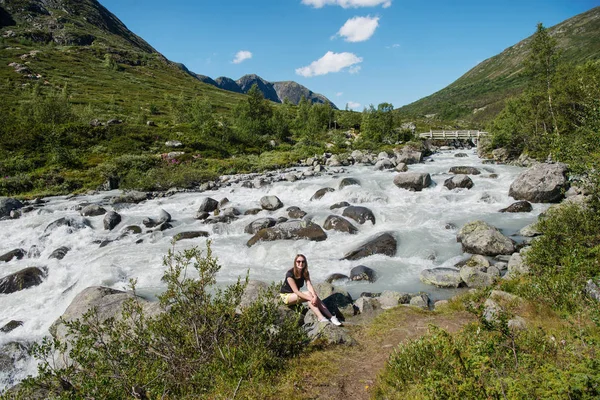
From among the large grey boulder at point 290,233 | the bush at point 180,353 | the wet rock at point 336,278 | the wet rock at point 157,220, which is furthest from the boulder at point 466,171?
the bush at point 180,353

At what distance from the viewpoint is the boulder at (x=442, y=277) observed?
33.7 feet

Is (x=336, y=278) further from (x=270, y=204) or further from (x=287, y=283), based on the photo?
(x=270, y=204)

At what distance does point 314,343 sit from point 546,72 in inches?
1666

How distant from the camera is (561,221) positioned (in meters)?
9.41

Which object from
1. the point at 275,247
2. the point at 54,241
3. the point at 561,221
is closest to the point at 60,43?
the point at 54,241

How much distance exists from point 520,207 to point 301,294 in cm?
1607

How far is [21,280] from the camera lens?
484 inches

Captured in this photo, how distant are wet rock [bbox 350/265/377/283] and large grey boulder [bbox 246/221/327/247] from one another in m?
3.83

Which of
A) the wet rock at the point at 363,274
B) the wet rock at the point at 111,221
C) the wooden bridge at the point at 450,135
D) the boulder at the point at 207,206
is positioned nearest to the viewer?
the wet rock at the point at 363,274

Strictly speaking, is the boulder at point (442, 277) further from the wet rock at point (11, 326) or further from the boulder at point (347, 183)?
the wet rock at point (11, 326)

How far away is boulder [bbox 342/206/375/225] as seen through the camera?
17328 millimetres

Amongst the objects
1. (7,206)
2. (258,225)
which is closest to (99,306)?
(258,225)

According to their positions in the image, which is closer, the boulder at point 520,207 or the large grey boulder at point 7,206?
the boulder at point 520,207

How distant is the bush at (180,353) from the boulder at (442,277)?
6.39 m
